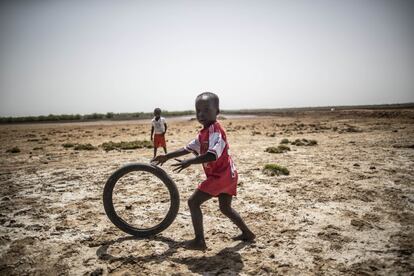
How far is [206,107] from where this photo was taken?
3461mm

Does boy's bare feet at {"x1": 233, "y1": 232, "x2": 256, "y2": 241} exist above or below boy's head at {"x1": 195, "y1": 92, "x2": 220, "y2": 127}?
below

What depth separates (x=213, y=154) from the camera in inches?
128

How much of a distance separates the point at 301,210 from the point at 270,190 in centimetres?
125

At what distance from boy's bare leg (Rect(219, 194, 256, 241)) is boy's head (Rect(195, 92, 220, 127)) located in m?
1.05

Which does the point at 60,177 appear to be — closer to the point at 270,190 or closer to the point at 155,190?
the point at 155,190

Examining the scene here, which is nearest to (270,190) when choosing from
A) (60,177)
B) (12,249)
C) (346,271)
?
(346,271)

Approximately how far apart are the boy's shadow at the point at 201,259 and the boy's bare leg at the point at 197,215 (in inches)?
8.0

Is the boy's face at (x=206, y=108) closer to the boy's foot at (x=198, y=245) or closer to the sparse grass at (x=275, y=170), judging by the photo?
the boy's foot at (x=198, y=245)

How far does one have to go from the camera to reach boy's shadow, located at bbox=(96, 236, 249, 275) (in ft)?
10.6

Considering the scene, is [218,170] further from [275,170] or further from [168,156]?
[275,170]

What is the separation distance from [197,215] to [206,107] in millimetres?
1421

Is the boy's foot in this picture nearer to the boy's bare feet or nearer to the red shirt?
the boy's bare feet

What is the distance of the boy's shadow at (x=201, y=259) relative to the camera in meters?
3.25

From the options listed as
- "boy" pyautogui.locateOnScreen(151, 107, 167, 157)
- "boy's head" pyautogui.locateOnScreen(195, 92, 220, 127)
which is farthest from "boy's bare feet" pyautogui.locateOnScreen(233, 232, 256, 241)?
"boy" pyautogui.locateOnScreen(151, 107, 167, 157)
